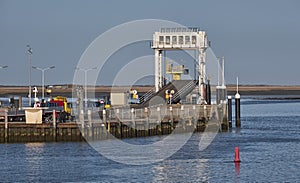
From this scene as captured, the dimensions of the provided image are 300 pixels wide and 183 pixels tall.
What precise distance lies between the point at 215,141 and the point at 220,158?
12584 mm

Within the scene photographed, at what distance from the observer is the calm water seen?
1811 inches

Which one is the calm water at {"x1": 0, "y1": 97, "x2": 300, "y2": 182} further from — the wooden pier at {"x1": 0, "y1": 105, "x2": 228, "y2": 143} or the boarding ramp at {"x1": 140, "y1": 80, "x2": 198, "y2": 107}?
the boarding ramp at {"x1": 140, "y1": 80, "x2": 198, "y2": 107}

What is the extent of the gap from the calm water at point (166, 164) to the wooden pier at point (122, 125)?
0.90 m

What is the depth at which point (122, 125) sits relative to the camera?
6575 cm

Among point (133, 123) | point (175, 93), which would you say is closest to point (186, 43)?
point (175, 93)

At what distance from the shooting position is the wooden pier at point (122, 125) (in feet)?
203

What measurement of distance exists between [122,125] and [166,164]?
14630 millimetres

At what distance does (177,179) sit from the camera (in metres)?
45.3

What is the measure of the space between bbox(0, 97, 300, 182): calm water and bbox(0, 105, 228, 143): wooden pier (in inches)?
35.3

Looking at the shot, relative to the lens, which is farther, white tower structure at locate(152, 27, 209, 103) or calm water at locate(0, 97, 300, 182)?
white tower structure at locate(152, 27, 209, 103)

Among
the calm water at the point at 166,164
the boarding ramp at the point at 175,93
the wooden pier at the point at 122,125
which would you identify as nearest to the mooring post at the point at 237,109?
the wooden pier at the point at 122,125

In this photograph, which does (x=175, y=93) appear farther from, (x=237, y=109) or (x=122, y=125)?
(x=122, y=125)

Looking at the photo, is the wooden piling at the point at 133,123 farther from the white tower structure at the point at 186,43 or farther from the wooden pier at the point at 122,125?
the white tower structure at the point at 186,43

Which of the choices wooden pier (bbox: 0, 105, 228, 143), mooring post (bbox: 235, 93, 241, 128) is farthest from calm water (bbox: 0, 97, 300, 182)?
mooring post (bbox: 235, 93, 241, 128)
